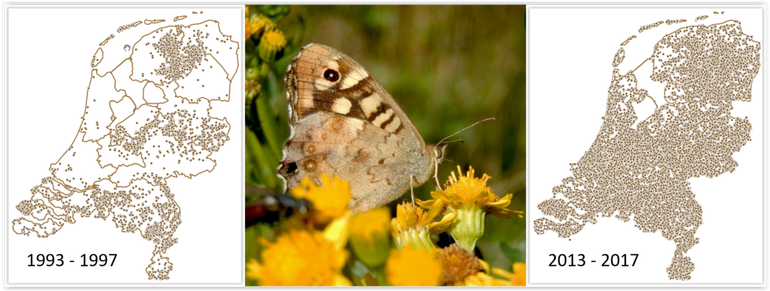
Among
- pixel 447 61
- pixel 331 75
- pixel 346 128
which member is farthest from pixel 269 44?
pixel 447 61

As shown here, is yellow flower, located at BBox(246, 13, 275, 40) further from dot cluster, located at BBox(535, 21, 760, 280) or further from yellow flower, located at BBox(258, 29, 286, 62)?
dot cluster, located at BBox(535, 21, 760, 280)

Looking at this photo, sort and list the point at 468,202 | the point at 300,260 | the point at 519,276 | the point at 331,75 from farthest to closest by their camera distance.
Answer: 1. the point at 331,75
2. the point at 468,202
3. the point at 519,276
4. the point at 300,260

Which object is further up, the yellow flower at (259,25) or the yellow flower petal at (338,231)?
the yellow flower at (259,25)

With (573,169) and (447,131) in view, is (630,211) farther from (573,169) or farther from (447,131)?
(447,131)

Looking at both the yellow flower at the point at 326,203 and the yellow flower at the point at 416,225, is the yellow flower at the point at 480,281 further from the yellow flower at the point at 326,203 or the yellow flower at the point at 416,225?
the yellow flower at the point at 326,203

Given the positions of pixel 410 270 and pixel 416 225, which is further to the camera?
pixel 416 225

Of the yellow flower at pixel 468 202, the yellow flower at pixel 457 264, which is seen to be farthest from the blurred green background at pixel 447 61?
the yellow flower at pixel 457 264

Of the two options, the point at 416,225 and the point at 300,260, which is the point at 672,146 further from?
the point at 300,260

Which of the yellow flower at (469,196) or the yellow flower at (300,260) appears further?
the yellow flower at (469,196)
